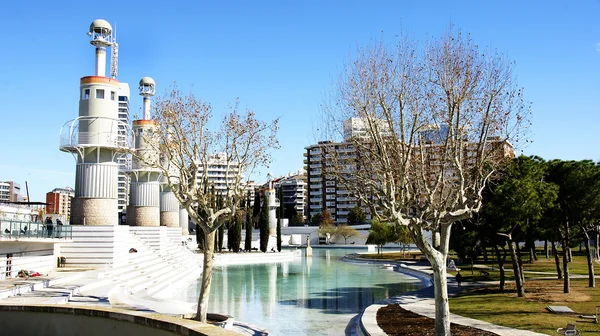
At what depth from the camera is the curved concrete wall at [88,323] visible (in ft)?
28.7

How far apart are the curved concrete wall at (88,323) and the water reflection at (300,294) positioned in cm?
762

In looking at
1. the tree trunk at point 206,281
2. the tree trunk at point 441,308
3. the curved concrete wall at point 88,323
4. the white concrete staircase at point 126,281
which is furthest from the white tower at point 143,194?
the tree trunk at point 441,308

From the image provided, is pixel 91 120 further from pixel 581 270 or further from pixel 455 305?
pixel 581 270

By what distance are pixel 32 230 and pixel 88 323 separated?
1628 cm

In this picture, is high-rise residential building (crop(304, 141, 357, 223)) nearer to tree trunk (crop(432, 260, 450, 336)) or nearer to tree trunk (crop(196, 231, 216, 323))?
tree trunk (crop(196, 231, 216, 323))

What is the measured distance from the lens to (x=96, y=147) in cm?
2930

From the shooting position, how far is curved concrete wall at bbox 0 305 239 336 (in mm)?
8734

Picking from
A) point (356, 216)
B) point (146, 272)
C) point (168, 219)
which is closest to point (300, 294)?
point (146, 272)

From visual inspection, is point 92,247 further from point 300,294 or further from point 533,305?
point 533,305

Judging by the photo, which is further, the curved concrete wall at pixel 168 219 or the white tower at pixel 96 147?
the curved concrete wall at pixel 168 219

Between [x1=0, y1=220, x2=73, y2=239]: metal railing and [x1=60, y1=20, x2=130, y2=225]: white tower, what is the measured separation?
1.73 metres

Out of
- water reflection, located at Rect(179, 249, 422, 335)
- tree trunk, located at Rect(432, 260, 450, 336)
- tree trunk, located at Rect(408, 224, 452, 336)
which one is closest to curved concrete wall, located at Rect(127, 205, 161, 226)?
water reflection, located at Rect(179, 249, 422, 335)

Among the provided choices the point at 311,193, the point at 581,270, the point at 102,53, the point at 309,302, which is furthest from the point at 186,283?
the point at 311,193

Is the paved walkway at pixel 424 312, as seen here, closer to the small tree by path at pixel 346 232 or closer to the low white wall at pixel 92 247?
the low white wall at pixel 92 247
